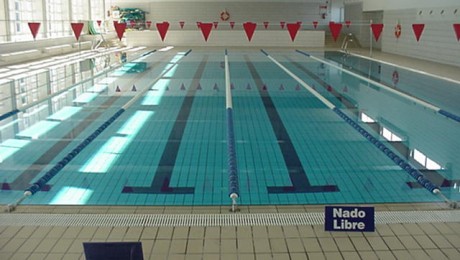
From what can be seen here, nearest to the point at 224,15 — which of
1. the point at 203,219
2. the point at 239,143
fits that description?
the point at 239,143

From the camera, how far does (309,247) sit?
2385 millimetres

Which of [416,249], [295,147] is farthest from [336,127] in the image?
[416,249]

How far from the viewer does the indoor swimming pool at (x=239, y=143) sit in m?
3.39

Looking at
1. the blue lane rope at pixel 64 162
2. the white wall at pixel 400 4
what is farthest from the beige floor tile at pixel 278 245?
the white wall at pixel 400 4

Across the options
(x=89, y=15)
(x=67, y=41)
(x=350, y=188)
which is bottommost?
(x=350, y=188)

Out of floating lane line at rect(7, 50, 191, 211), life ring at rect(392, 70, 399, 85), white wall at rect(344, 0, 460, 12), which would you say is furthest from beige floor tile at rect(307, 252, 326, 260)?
white wall at rect(344, 0, 460, 12)

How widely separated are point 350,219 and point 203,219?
0.87 meters

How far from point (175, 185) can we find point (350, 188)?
1376 millimetres

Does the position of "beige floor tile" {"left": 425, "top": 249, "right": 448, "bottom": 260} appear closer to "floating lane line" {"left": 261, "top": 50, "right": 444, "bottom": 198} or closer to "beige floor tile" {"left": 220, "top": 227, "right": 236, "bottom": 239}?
"floating lane line" {"left": 261, "top": 50, "right": 444, "bottom": 198}

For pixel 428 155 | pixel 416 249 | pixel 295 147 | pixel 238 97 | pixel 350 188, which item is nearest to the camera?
pixel 416 249

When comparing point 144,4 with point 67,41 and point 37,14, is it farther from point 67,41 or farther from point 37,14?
point 37,14

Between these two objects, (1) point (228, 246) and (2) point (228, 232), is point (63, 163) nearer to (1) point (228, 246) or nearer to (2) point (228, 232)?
(2) point (228, 232)

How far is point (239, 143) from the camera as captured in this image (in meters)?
4.67

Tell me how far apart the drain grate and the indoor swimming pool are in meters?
0.30
